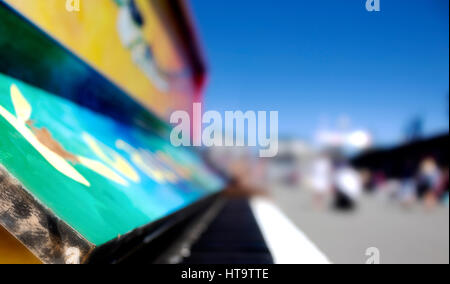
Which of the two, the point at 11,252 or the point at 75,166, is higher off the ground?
the point at 75,166

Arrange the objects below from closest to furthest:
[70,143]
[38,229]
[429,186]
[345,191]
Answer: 1. [38,229]
2. [70,143]
3. [345,191]
4. [429,186]

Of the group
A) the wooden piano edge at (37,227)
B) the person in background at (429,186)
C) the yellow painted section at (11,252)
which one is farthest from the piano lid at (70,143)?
the person in background at (429,186)

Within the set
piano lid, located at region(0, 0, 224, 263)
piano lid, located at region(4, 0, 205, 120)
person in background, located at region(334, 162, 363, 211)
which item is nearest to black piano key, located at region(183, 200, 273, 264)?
piano lid, located at region(0, 0, 224, 263)

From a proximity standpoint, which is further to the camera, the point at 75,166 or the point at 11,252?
the point at 75,166

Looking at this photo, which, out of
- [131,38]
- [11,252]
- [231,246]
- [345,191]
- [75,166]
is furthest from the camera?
[345,191]

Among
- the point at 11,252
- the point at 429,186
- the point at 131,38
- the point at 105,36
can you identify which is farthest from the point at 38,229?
the point at 429,186

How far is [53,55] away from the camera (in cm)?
143

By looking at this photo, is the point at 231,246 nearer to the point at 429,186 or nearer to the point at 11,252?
the point at 11,252

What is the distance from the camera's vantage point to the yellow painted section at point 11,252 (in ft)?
3.21

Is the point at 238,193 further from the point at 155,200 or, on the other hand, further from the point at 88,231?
the point at 88,231

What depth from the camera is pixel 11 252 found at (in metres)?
0.98

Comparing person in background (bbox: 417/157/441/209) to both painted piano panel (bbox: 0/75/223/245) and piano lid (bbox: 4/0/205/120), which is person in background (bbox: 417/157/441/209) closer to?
piano lid (bbox: 4/0/205/120)

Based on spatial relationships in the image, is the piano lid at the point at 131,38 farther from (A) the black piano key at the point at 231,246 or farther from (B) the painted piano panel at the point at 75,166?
(A) the black piano key at the point at 231,246

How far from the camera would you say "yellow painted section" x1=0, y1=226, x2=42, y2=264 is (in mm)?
978
